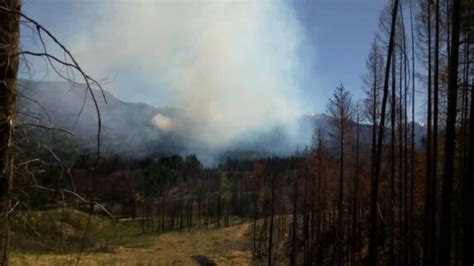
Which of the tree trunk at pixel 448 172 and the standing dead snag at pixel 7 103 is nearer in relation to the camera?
the standing dead snag at pixel 7 103

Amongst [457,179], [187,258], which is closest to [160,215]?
[187,258]

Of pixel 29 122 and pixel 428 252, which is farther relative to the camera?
pixel 428 252

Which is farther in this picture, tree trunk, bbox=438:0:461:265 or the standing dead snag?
tree trunk, bbox=438:0:461:265

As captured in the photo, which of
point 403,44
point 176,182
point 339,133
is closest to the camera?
point 403,44

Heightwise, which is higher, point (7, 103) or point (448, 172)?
point (7, 103)

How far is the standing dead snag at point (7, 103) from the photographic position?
3717mm

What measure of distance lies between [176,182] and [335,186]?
311ft

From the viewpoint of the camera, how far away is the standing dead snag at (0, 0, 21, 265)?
12.2 feet

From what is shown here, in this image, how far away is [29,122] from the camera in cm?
386

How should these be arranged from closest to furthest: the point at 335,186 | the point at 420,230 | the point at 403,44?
the point at 403,44 < the point at 420,230 < the point at 335,186

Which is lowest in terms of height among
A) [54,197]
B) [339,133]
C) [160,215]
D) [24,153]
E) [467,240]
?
[160,215]

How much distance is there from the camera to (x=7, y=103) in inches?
149

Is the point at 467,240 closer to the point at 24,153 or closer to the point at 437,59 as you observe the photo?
the point at 437,59

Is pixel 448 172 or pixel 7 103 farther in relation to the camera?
pixel 448 172
